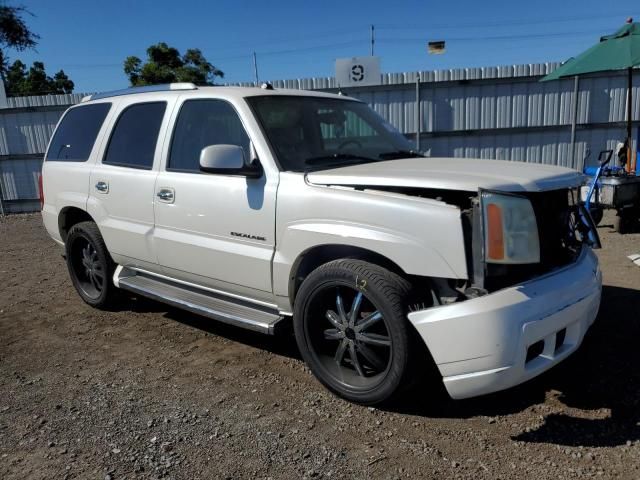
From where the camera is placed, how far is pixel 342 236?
299 centimetres

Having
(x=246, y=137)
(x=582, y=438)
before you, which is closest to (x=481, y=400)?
(x=582, y=438)

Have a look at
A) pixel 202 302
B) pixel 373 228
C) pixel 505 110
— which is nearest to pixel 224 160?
pixel 373 228

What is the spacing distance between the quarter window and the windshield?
0.66 ft

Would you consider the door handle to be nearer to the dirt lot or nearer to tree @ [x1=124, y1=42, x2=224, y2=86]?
the dirt lot

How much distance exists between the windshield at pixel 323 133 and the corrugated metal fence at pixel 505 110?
6653 mm

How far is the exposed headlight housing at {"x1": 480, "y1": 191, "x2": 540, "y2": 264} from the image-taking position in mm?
2549

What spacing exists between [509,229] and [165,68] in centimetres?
3258

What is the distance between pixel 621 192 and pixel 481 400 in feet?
18.7

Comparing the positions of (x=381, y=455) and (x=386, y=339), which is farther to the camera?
(x=386, y=339)

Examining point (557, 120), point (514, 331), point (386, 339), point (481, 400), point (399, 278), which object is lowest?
point (481, 400)

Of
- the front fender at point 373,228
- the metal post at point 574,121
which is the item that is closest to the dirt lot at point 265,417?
the front fender at point 373,228

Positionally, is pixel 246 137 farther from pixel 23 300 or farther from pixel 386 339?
pixel 23 300

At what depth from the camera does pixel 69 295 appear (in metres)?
5.81

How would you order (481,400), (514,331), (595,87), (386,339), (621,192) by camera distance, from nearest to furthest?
1. (514,331)
2. (386,339)
3. (481,400)
4. (621,192)
5. (595,87)
